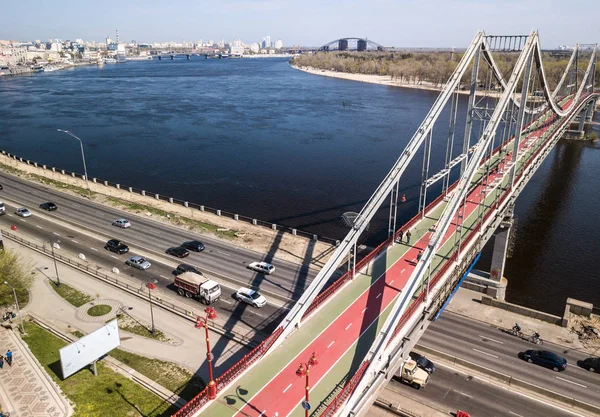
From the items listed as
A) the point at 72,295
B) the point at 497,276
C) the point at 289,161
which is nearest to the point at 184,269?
the point at 72,295

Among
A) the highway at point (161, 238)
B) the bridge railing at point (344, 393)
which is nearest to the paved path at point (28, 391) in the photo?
the bridge railing at point (344, 393)

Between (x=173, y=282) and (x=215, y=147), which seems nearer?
(x=173, y=282)

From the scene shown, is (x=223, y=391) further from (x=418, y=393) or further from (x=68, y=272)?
(x=68, y=272)

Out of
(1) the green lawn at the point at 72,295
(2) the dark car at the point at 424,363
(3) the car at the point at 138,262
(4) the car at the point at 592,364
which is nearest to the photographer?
(2) the dark car at the point at 424,363

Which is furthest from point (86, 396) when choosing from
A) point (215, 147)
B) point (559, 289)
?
point (215, 147)

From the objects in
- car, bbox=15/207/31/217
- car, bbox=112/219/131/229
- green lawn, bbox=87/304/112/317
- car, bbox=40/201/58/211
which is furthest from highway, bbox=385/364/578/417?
car, bbox=40/201/58/211

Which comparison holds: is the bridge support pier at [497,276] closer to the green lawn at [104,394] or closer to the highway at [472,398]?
the highway at [472,398]

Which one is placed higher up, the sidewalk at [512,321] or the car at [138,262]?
the car at [138,262]
